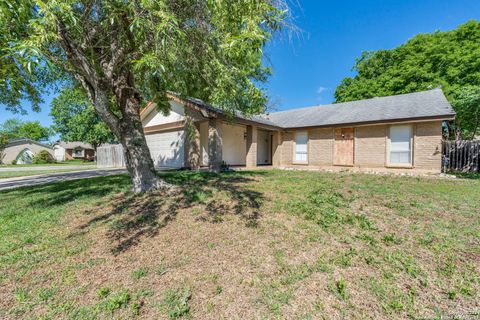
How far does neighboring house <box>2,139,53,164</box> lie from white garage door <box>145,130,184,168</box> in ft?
106

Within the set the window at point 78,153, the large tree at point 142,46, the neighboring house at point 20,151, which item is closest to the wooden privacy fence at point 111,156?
the large tree at point 142,46

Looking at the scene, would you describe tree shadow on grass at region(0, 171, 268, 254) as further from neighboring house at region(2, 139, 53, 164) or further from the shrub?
neighboring house at region(2, 139, 53, 164)

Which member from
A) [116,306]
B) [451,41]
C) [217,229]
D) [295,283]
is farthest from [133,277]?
[451,41]

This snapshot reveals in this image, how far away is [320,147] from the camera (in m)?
12.7

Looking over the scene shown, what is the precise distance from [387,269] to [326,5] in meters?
6.62

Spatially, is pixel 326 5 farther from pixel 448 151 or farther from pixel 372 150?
pixel 448 151

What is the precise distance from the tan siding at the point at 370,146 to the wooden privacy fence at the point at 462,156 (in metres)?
2.89

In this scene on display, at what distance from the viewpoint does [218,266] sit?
2828 millimetres

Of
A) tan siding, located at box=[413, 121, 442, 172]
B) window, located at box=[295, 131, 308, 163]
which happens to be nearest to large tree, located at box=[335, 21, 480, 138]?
tan siding, located at box=[413, 121, 442, 172]

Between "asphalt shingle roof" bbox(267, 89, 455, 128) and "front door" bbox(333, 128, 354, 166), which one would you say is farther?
"front door" bbox(333, 128, 354, 166)

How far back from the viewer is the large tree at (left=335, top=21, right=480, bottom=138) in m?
15.7

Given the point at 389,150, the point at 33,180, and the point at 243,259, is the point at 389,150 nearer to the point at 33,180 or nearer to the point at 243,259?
the point at 243,259

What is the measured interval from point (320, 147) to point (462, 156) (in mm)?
6839

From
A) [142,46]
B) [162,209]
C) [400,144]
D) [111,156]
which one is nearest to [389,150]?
[400,144]
